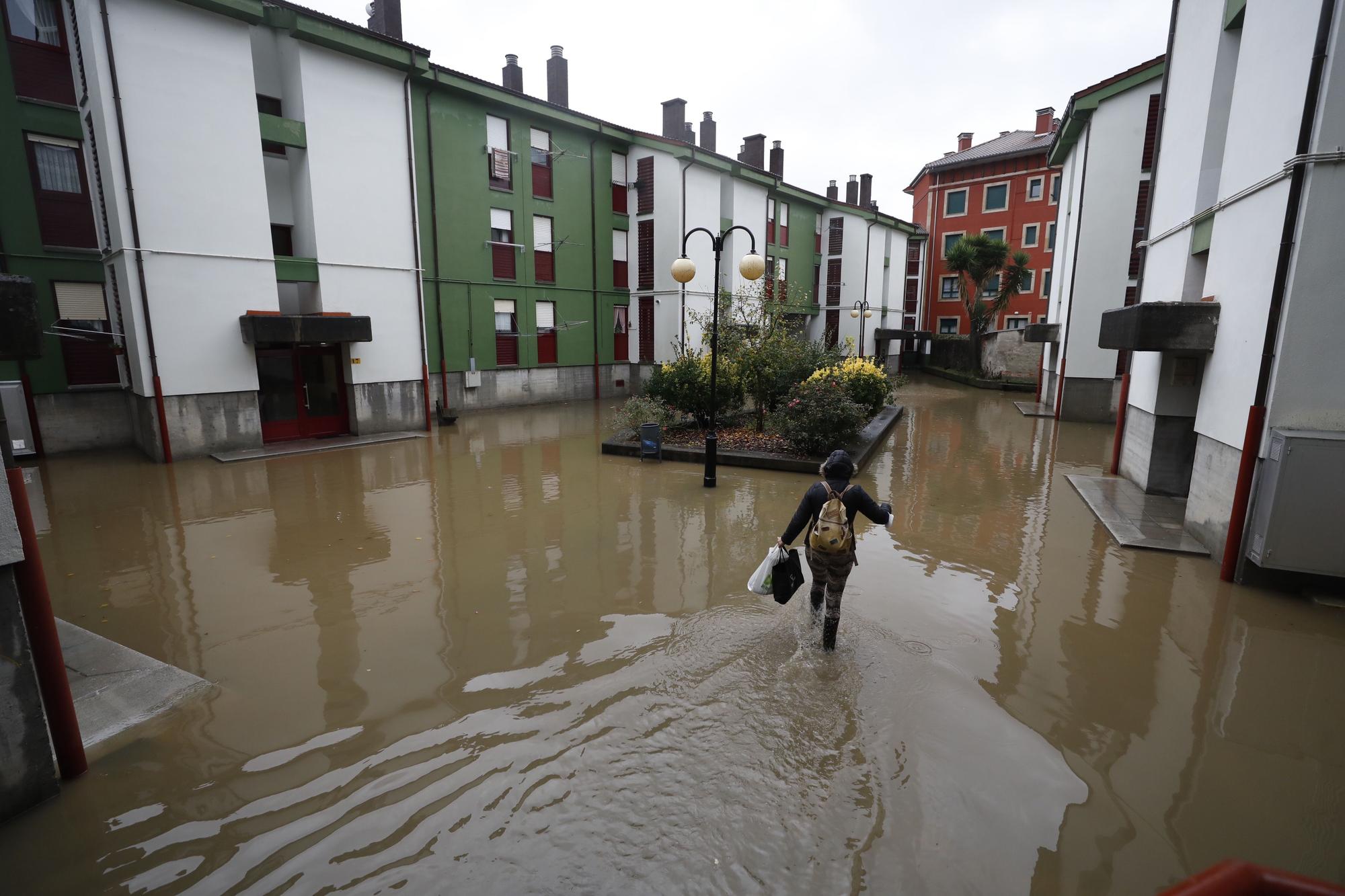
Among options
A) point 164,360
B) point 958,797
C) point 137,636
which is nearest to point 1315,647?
point 958,797

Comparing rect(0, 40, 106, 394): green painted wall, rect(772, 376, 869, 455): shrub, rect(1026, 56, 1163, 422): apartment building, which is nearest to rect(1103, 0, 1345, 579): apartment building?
rect(772, 376, 869, 455): shrub

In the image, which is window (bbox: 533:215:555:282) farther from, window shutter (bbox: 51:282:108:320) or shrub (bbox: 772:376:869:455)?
shrub (bbox: 772:376:869:455)

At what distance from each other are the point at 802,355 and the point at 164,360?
13651mm

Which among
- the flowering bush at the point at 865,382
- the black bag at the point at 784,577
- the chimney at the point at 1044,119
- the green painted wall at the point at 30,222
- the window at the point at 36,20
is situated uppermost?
the chimney at the point at 1044,119

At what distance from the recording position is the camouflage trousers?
5262 mm

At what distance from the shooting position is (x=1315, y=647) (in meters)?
5.77

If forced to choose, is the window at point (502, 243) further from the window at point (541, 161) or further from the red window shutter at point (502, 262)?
the window at point (541, 161)

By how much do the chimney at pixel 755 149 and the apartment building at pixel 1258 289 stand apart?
25.3 metres

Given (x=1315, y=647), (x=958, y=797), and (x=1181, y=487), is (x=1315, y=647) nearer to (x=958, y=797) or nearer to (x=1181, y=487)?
(x=958, y=797)

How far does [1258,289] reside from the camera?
704cm

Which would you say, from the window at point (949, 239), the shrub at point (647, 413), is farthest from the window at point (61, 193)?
the window at point (949, 239)

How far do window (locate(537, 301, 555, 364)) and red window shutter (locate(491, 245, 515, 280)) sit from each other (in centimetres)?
152

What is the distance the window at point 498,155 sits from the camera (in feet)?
69.5

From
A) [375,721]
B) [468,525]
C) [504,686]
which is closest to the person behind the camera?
[375,721]
